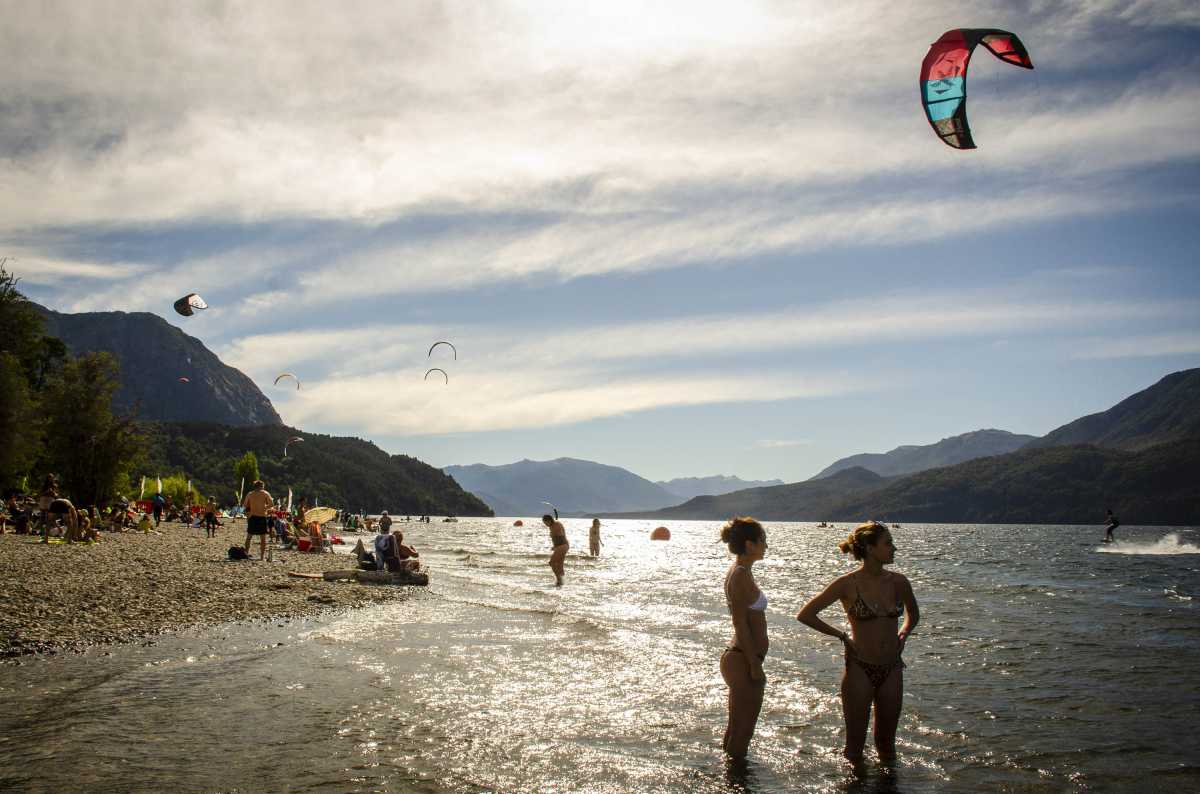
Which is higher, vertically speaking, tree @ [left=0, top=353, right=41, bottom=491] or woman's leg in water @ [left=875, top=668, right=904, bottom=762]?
tree @ [left=0, top=353, right=41, bottom=491]

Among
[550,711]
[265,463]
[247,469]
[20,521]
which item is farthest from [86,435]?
[265,463]

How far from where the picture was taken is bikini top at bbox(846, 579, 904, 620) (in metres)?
7.09

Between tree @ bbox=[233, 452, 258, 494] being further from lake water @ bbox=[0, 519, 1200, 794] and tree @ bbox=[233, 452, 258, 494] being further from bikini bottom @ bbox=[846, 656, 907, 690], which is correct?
bikini bottom @ bbox=[846, 656, 907, 690]

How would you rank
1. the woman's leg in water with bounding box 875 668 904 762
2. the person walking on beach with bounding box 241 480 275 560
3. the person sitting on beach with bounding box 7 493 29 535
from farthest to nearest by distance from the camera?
1. the person sitting on beach with bounding box 7 493 29 535
2. the person walking on beach with bounding box 241 480 275 560
3. the woman's leg in water with bounding box 875 668 904 762

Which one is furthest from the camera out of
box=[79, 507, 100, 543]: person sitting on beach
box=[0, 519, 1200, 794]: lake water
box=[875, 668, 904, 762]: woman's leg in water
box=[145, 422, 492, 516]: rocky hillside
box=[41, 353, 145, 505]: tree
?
box=[145, 422, 492, 516]: rocky hillside

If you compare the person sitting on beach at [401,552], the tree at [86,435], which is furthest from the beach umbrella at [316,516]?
the person sitting on beach at [401,552]

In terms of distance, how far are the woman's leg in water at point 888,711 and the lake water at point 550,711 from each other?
10.5 inches

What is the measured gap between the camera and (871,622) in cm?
711

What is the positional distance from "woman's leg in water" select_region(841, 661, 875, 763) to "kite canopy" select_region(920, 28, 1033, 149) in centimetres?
968

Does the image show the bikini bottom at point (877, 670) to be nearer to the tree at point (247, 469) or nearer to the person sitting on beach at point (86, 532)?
the person sitting on beach at point (86, 532)

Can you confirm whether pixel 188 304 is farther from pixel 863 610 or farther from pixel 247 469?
pixel 247 469

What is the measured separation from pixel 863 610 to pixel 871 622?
13 cm

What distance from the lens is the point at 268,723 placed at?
8.12 meters

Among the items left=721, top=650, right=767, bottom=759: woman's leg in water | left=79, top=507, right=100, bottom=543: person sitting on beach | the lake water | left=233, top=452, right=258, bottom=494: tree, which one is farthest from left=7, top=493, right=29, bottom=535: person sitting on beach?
left=233, top=452, right=258, bottom=494: tree
